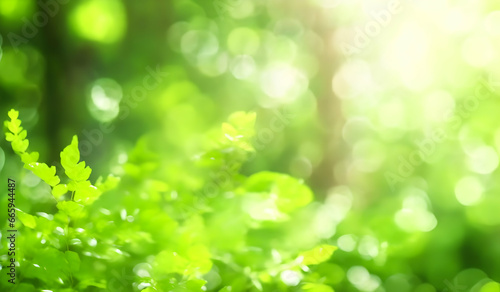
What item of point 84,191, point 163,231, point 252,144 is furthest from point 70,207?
point 252,144

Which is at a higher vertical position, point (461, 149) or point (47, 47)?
point (47, 47)

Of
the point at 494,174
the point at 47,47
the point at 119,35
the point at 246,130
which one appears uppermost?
the point at 119,35

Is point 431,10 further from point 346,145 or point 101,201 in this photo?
point 101,201

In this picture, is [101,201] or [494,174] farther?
[494,174]

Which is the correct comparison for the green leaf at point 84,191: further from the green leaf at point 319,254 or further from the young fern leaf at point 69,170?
the green leaf at point 319,254

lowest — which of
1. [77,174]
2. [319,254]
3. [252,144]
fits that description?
[319,254]

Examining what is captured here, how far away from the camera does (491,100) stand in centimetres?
461

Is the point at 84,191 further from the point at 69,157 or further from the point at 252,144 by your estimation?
the point at 252,144

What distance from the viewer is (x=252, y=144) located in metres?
1.75

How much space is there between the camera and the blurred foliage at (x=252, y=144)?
89 cm

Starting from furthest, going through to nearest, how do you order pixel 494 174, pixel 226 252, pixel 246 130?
pixel 494 174 < pixel 226 252 < pixel 246 130

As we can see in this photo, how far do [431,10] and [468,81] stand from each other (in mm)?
832

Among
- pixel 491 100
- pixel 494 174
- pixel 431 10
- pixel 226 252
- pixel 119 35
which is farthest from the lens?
pixel 431 10

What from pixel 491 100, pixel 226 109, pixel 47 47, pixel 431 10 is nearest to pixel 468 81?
pixel 491 100
